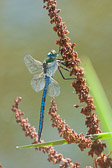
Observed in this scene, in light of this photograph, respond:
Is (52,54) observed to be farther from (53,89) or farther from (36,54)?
(36,54)

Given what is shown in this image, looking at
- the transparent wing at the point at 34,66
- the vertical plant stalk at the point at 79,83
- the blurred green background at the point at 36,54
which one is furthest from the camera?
the blurred green background at the point at 36,54

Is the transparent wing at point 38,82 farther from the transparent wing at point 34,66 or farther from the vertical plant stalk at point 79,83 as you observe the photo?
the vertical plant stalk at point 79,83

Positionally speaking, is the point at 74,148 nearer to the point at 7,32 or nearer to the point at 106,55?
the point at 106,55

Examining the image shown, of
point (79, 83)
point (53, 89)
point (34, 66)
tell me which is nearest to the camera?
A: point (79, 83)

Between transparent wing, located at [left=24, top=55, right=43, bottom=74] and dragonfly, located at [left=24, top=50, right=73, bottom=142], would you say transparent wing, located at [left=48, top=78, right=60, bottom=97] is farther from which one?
transparent wing, located at [left=24, top=55, right=43, bottom=74]

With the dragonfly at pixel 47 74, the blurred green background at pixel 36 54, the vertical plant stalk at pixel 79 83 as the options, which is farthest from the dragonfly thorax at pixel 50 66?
the blurred green background at pixel 36 54

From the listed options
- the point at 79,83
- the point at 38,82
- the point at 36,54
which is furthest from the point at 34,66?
the point at 36,54

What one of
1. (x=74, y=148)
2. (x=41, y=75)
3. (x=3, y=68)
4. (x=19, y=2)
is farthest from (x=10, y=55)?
(x=41, y=75)

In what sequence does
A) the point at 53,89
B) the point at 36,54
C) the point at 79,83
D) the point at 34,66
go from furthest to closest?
the point at 36,54 < the point at 34,66 < the point at 53,89 < the point at 79,83

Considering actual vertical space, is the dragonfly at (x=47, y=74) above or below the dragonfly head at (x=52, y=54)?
below
